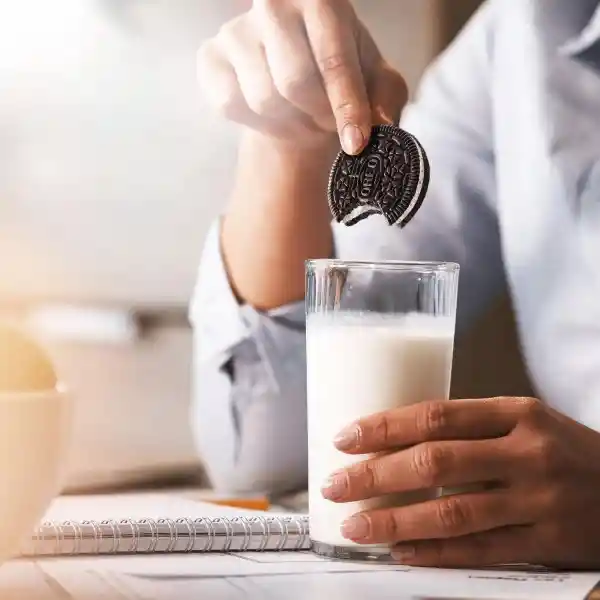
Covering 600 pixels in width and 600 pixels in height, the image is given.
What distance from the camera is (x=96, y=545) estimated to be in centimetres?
62

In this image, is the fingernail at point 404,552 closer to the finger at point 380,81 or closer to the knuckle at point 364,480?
the knuckle at point 364,480

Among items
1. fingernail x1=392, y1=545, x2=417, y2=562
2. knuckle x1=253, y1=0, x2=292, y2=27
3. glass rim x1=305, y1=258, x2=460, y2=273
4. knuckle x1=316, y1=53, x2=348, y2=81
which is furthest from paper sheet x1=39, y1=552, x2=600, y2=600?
knuckle x1=253, y1=0, x2=292, y2=27

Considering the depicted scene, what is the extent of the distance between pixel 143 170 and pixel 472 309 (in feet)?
1.33

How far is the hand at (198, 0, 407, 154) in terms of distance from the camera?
847 mm

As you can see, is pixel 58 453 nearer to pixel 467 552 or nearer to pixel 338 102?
pixel 467 552

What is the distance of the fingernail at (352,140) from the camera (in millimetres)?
→ 729

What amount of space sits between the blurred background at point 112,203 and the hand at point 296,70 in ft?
0.10

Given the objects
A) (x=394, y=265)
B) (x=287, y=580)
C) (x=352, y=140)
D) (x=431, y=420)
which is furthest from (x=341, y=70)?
(x=287, y=580)

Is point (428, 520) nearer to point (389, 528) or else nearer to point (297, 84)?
point (389, 528)

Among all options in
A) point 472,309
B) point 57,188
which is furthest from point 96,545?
point 472,309

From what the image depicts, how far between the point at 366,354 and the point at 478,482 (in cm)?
12

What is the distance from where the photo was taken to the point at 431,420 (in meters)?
0.61

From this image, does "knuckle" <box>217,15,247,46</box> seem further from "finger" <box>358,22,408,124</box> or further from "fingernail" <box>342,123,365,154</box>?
"fingernail" <box>342,123,365,154</box>

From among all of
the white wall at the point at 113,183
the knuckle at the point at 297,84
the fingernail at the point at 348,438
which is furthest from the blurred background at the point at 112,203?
the fingernail at the point at 348,438
